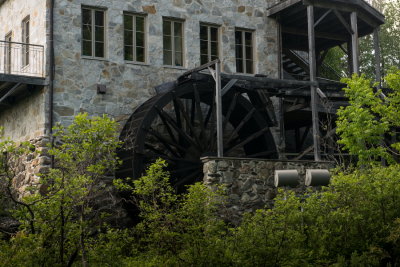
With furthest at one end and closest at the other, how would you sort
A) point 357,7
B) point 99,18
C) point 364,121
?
point 357,7
point 364,121
point 99,18

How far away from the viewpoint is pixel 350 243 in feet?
36.1

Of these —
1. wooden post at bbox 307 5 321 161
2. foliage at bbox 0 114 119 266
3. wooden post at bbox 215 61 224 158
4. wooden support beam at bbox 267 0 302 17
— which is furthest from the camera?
wooden support beam at bbox 267 0 302 17

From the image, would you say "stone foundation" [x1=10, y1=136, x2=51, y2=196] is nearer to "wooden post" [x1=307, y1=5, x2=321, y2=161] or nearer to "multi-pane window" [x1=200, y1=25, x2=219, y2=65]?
"multi-pane window" [x1=200, y1=25, x2=219, y2=65]

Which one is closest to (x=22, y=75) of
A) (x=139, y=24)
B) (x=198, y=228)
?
(x=139, y=24)

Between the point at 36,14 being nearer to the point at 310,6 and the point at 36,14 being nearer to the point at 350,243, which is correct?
the point at 310,6

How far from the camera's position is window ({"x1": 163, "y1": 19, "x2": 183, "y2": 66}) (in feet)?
59.5

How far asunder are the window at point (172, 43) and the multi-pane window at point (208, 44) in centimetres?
67

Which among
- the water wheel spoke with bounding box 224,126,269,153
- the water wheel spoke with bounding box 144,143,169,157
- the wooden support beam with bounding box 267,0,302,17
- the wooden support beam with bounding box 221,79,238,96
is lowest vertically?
the water wheel spoke with bounding box 144,143,169,157

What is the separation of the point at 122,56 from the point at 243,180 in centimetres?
466

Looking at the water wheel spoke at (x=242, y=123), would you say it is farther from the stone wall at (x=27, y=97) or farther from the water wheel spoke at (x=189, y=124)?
the stone wall at (x=27, y=97)

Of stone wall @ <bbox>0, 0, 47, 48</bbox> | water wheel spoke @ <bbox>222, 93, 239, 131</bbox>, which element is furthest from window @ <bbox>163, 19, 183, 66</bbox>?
stone wall @ <bbox>0, 0, 47, 48</bbox>

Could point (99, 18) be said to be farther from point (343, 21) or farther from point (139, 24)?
point (343, 21)

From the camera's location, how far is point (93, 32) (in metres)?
17.2

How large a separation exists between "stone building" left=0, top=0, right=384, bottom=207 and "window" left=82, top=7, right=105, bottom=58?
3 cm
